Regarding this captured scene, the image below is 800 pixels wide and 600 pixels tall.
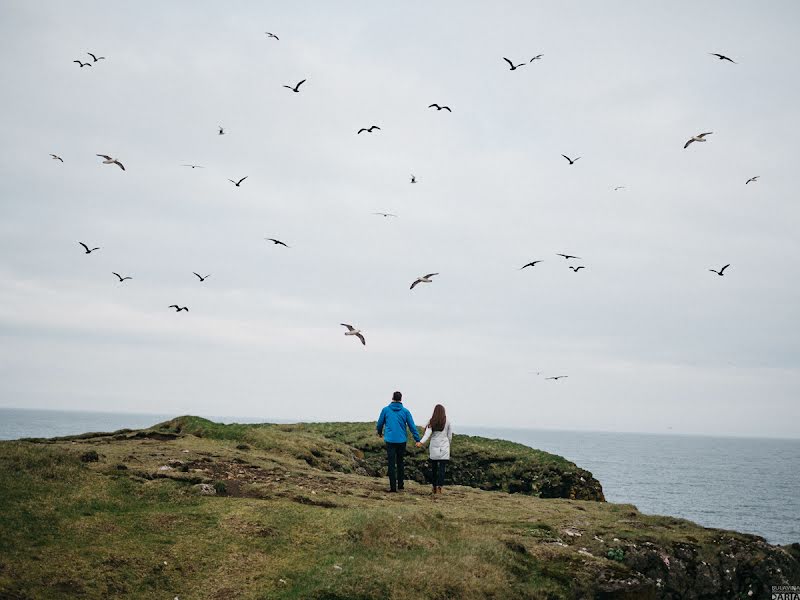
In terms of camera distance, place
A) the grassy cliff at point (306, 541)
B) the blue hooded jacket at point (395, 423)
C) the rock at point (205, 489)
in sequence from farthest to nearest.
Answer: the blue hooded jacket at point (395, 423) < the rock at point (205, 489) < the grassy cliff at point (306, 541)

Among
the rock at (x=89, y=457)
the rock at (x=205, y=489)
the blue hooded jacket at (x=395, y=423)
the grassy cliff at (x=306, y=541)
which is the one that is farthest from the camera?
the blue hooded jacket at (x=395, y=423)

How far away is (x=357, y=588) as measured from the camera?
14898 mm

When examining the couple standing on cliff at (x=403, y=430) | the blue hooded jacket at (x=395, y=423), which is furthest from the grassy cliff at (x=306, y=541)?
the blue hooded jacket at (x=395, y=423)

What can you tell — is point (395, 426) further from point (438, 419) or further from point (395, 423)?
point (438, 419)

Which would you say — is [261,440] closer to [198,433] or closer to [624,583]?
[198,433]

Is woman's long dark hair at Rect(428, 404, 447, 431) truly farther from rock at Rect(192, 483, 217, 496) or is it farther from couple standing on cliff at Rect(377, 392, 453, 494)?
rock at Rect(192, 483, 217, 496)

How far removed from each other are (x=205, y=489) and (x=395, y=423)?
765cm

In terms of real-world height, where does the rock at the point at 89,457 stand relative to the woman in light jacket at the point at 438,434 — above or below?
below

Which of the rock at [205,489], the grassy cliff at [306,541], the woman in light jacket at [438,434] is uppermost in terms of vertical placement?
the woman in light jacket at [438,434]

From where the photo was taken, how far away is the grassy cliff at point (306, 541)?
49.1 feet

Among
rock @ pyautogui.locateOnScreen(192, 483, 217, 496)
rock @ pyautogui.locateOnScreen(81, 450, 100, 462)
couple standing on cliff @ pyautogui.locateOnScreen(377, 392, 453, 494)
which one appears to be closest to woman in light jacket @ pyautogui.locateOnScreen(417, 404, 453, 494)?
couple standing on cliff @ pyautogui.locateOnScreen(377, 392, 453, 494)

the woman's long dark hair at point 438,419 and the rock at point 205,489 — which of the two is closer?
the rock at point 205,489

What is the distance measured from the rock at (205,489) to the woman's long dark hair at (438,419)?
871 cm

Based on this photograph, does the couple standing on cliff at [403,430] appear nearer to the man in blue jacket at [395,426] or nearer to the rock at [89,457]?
the man in blue jacket at [395,426]
